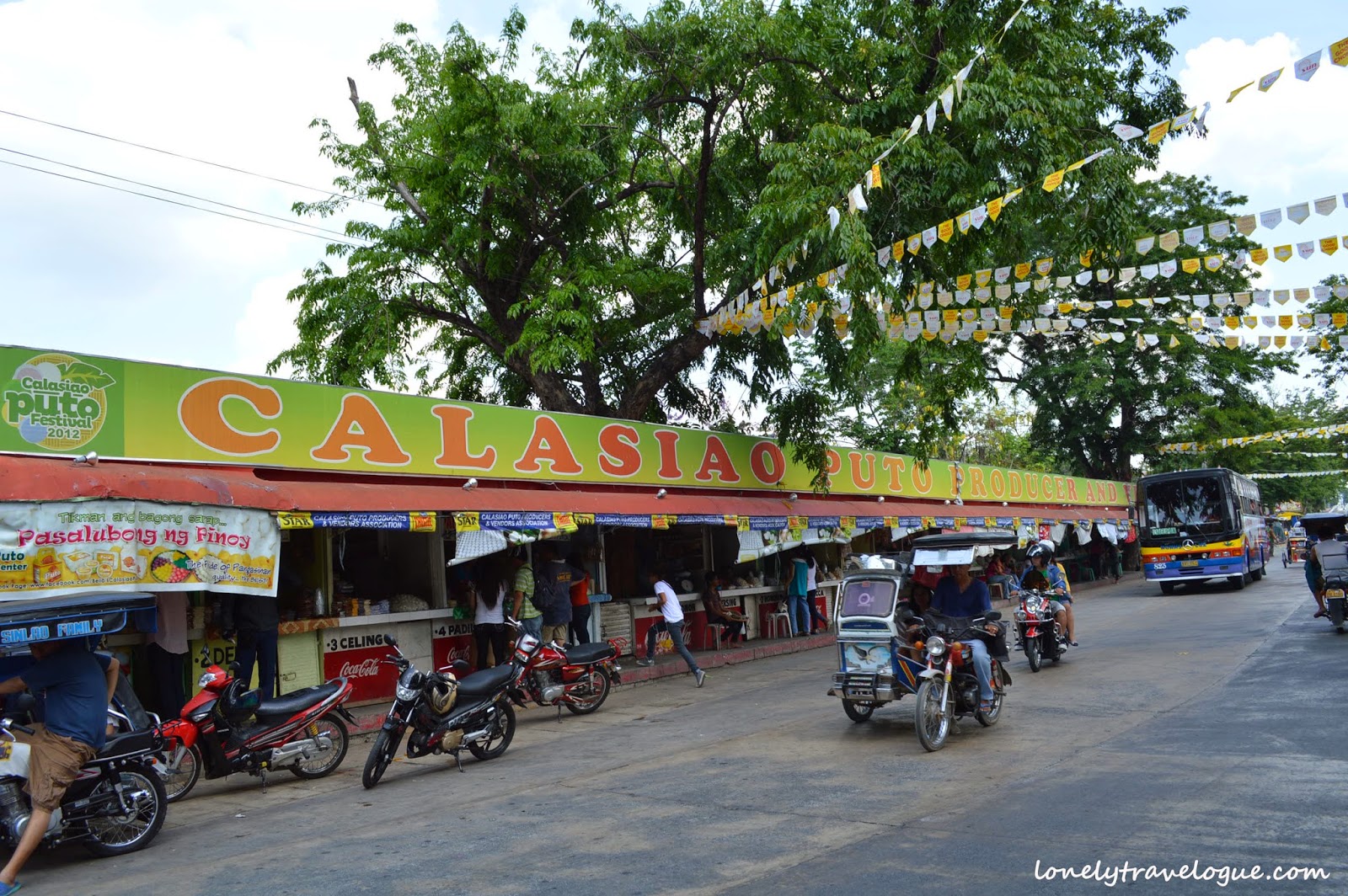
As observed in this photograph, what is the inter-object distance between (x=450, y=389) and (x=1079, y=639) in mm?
14235

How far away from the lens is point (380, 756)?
344 inches

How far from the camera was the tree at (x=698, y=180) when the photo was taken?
14.4m

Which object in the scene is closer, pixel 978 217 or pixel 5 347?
pixel 5 347

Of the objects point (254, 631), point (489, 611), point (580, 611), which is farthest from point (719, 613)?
point (254, 631)

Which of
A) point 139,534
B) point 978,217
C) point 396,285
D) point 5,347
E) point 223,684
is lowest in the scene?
point 223,684

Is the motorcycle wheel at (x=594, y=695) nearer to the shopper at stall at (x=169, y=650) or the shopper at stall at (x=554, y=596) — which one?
the shopper at stall at (x=554, y=596)

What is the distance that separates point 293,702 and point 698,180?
12212 mm

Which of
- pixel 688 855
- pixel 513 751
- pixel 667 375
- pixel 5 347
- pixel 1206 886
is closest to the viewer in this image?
pixel 1206 886

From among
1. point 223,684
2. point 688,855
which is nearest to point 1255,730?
point 688,855

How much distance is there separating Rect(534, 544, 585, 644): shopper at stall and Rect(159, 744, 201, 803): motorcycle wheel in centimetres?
583

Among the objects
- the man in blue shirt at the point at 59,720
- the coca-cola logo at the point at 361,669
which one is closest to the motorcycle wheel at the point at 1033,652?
the coca-cola logo at the point at 361,669

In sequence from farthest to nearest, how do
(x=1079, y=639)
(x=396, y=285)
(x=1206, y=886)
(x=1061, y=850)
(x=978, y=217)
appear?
(x=396, y=285) → (x=1079, y=639) → (x=978, y=217) → (x=1061, y=850) → (x=1206, y=886)

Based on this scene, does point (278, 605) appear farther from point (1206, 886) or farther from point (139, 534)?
point (1206, 886)

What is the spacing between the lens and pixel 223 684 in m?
8.65
